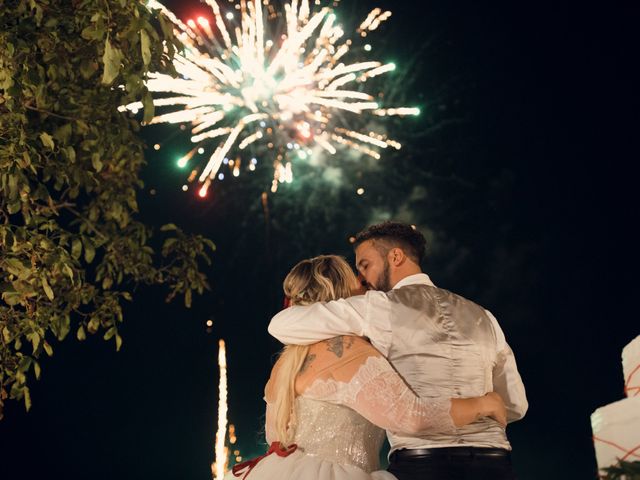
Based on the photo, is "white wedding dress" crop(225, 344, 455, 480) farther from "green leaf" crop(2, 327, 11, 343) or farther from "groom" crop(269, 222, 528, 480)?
"green leaf" crop(2, 327, 11, 343)

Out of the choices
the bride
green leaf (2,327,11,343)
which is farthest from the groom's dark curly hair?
green leaf (2,327,11,343)

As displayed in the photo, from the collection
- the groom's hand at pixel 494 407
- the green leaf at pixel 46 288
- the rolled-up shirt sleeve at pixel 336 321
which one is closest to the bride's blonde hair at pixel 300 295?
the rolled-up shirt sleeve at pixel 336 321

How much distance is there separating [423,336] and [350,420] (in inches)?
20.2

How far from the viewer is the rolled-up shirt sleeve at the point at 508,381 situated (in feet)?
12.6

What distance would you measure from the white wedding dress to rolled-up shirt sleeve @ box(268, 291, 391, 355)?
5.1 inches

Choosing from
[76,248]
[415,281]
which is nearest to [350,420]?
[415,281]

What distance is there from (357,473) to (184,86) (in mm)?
9034

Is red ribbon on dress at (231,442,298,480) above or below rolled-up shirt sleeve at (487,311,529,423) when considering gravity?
below

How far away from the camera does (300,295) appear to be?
3.60m

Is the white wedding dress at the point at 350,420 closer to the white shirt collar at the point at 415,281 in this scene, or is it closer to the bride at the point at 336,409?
the bride at the point at 336,409

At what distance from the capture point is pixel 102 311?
536 centimetres

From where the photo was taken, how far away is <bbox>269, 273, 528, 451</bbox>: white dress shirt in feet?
11.0

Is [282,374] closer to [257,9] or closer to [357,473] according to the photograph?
[357,473]

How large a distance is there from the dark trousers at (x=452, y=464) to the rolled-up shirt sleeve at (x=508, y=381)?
0.45m
